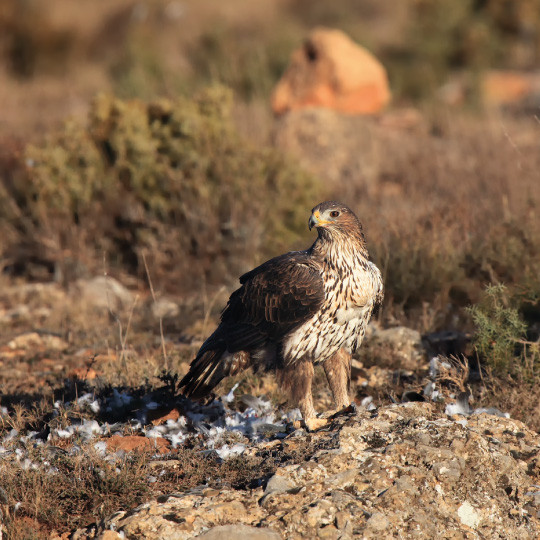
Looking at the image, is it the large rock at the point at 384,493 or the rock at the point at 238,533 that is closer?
the rock at the point at 238,533

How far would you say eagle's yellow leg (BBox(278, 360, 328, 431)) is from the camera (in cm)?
469

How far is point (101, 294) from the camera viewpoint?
820 cm

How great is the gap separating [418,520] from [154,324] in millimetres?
4283

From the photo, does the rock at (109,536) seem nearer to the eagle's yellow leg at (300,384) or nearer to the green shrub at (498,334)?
the eagle's yellow leg at (300,384)

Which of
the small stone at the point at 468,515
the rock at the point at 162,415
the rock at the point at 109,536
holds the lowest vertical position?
the rock at the point at 162,415

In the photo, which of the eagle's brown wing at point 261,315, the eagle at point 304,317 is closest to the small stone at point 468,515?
the eagle at point 304,317

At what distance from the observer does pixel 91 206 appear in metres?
8.99

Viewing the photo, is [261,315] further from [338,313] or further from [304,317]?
[338,313]

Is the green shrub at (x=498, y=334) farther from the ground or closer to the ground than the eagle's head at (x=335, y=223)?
closer to the ground

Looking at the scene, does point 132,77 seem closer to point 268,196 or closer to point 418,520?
point 268,196

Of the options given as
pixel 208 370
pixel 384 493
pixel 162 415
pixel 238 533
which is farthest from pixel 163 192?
pixel 238 533

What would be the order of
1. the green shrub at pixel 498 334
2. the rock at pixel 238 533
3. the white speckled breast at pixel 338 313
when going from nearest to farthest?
the rock at pixel 238 533 → the white speckled breast at pixel 338 313 → the green shrub at pixel 498 334

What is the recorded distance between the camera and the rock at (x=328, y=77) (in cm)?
1212

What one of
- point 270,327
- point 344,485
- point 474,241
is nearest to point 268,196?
point 474,241
